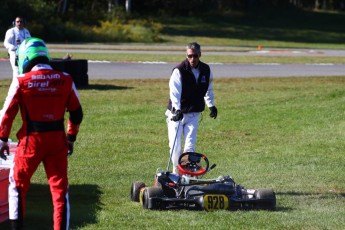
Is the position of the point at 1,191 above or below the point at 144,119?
above

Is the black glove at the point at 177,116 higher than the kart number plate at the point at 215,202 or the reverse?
higher

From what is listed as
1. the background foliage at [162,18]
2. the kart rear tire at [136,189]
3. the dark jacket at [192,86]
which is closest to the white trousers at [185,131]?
the dark jacket at [192,86]

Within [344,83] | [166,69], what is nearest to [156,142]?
[344,83]

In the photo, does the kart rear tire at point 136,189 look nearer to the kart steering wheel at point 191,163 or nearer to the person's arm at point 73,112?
the kart steering wheel at point 191,163

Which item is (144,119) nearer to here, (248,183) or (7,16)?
(248,183)

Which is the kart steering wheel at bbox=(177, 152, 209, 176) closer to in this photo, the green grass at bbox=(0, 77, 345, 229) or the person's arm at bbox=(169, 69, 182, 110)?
the person's arm at bbox=(169, 69, 182, 110)

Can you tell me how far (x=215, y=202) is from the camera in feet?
32.8

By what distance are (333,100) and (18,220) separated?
14.6 metres

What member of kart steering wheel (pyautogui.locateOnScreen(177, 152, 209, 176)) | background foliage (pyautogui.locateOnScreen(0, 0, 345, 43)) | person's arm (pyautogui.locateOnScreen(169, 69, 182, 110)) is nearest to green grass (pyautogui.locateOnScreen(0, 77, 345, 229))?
kart steering wheel (pyautogui.locateOnScreen(177, 152, 209, 176))

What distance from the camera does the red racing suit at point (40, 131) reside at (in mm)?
7781

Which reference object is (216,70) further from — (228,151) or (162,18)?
(162,18)

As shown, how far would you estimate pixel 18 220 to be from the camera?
26.1ft

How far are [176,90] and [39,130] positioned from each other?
3.42 metres

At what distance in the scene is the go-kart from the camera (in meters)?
10.0
